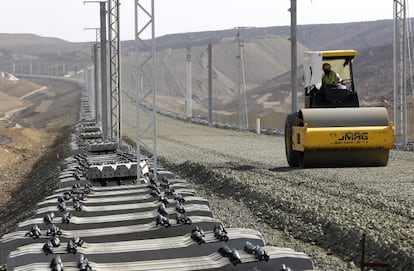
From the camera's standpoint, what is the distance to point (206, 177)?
22672mm

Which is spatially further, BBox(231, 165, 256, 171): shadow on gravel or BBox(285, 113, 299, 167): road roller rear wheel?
BBox(231, 165, 256, 171): shadow on gravel

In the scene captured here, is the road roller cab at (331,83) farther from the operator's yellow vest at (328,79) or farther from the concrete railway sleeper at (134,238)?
the concrete railway sleeper at (134,238)

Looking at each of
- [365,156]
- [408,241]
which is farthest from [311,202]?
[365,156]

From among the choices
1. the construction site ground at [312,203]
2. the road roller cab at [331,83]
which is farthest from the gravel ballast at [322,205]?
the road roller cab at [331,83]

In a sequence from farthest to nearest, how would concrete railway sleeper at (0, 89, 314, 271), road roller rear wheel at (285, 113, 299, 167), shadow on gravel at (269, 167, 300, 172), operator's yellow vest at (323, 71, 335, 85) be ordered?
road roller rear wheel at (285, 113, 299, 167)
shadow on gravel at (269, 167, 300, 172)
operator's yellow vest at (323, 71, 335, 85)
concrete railway sleeper at (0, 89, 314, 271)

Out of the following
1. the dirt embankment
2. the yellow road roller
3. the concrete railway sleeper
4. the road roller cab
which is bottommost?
the dirt embankment

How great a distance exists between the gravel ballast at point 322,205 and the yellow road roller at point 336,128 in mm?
406

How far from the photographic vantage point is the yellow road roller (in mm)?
21328

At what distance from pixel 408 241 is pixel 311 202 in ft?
15.6

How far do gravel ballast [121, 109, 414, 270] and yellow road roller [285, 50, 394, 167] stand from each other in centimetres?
41

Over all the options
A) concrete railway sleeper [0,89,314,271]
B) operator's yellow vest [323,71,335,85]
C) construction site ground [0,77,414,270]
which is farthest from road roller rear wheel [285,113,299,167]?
concrete railway sleeper [0,89,314,271]

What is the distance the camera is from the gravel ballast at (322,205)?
10.9 meters

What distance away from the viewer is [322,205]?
1498cm

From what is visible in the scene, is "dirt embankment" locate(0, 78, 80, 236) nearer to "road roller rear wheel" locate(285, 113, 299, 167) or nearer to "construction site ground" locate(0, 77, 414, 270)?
"construction site ground" locate(0, 77, 414, 270)
